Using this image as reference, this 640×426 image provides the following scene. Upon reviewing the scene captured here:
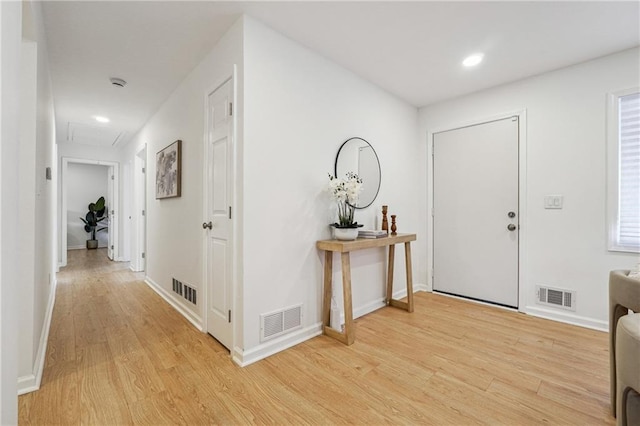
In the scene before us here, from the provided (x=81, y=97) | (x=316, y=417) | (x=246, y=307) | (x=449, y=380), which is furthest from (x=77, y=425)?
(x=81, y=97)

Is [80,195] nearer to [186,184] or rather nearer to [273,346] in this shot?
[186,184]

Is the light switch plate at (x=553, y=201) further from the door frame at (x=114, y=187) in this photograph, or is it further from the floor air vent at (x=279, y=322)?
the door frame at (x=114, y=187)

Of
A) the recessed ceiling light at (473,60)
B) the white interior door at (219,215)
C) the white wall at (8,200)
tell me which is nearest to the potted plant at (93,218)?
the white interior door at (219,215)

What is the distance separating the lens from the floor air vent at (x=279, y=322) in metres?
A: 2.01

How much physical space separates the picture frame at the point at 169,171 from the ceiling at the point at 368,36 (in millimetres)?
694

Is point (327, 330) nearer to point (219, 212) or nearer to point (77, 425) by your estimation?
point (219, 212)

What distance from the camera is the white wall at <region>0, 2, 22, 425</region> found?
824 mm

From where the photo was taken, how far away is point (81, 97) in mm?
3350

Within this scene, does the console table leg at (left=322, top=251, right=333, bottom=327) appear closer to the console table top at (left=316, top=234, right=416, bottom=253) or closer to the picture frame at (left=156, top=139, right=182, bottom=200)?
the console table top at (left=316, top=234, right=416, bottom=253)

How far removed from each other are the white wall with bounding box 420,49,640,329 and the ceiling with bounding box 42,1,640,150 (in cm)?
18

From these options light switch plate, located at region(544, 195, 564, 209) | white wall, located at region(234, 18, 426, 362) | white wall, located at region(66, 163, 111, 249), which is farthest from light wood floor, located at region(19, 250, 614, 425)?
white wall, located at region(66, 163, 111, 249)

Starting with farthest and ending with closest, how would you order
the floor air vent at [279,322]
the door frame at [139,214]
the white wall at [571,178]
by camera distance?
the door frame at [139,214] → the white wall at [571,178] → the floor air vent at [279,322]

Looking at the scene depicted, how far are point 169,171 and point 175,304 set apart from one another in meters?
1.45

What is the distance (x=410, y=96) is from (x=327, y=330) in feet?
9.03
